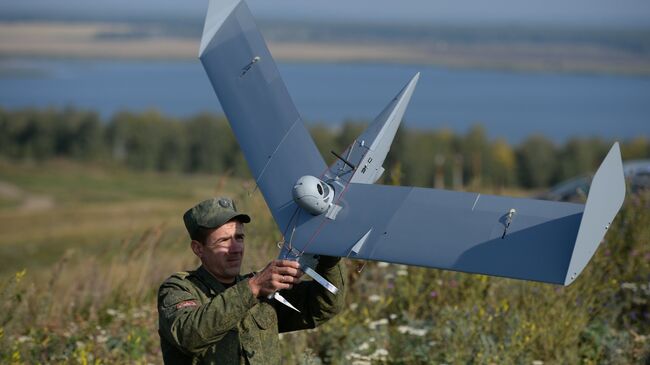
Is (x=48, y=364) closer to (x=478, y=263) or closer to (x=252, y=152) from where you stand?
(x=252, y=152)

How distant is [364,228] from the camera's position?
3.64 m

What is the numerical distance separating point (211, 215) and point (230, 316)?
55 cm

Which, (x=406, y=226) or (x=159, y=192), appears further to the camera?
(x=159, y=192)

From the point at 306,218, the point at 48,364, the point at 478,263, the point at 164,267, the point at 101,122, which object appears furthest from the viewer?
the point at 101,122

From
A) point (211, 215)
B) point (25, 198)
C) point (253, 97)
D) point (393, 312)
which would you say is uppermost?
point (25, 198)

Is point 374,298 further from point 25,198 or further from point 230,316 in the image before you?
point 25,198

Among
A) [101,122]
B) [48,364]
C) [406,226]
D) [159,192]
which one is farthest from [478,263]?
[101,122]

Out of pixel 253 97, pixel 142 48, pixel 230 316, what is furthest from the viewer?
pixel 142 48

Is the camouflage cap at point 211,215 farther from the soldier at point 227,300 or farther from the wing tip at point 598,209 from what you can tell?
the wing tip at point 598,209

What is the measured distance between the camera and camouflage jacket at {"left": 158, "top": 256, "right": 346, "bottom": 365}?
143 inches

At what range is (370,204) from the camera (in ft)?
12.3

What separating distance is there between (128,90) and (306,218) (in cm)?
15335

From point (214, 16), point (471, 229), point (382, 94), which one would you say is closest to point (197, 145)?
point (382, 94)

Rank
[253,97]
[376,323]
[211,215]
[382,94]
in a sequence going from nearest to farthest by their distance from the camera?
1. [211,215]
2. [253,97]
3. [376,323]
4. [382,94]
